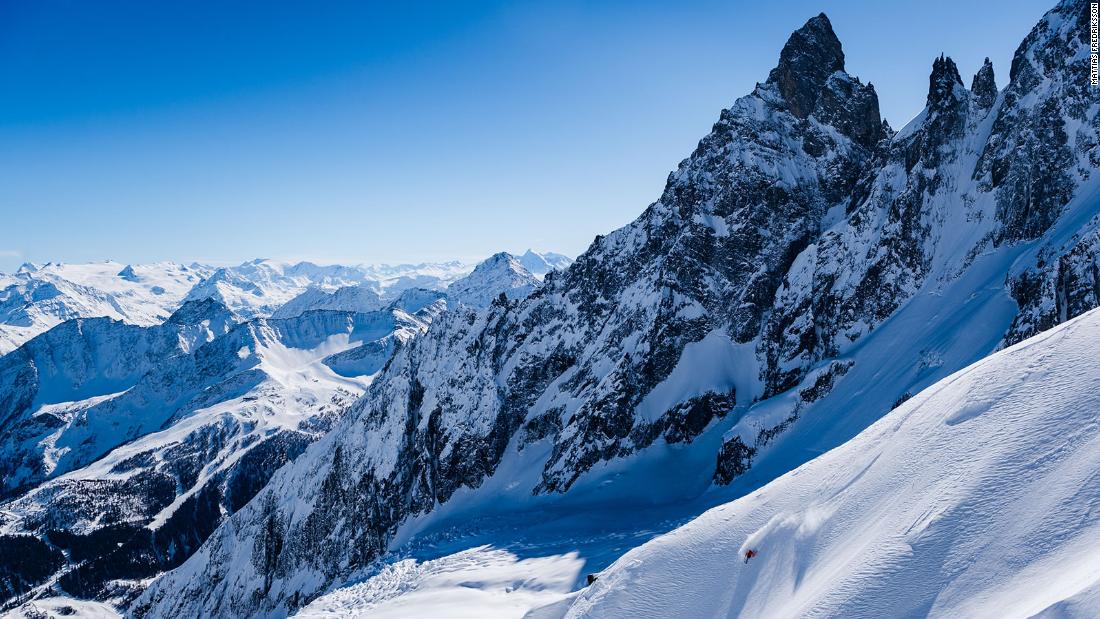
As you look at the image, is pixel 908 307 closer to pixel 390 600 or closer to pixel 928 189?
pixel 928 189

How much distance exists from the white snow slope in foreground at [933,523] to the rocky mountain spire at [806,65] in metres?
74.2

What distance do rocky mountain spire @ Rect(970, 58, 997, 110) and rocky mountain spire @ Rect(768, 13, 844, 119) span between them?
2329 cm

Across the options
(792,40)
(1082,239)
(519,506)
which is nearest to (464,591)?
(519,506)

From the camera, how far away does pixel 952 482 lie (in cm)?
1483

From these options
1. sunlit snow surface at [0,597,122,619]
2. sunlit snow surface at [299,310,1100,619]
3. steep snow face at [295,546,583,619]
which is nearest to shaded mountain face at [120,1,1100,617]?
steep snow face at [295,546,583,619]

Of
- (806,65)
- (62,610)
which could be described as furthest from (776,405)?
(62,610)

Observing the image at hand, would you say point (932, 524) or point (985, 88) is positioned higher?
point (985, 88)

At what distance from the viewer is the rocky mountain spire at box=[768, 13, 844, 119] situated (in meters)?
84.0

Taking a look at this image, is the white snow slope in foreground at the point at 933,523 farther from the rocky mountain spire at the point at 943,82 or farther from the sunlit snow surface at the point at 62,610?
the sunlit snow surface at the point at 62,610

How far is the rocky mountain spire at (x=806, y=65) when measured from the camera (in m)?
84.0

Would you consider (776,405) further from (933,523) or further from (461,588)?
(933,523)

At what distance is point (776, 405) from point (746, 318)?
1688 cm

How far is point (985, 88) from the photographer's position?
60.7m

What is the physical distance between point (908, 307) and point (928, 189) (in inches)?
480
